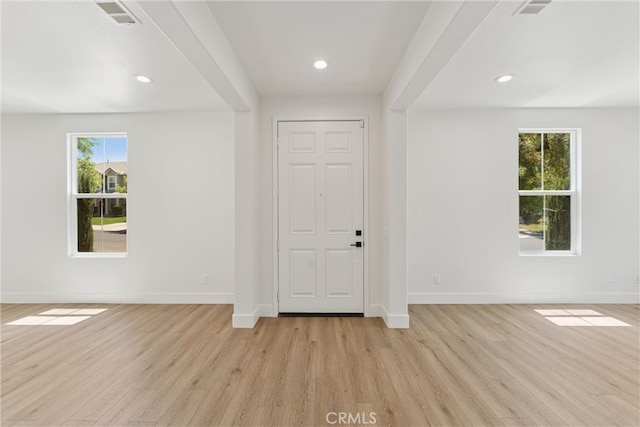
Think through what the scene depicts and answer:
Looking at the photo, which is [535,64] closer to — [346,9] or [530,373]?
[346,9]

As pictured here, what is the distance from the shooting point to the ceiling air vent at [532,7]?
202 centimetres

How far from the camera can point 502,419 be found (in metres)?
1.96

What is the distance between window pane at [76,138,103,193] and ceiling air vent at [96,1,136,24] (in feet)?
9.95

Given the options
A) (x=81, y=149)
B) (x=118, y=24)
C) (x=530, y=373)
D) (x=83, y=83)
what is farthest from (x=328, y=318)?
(x=81, y=149)

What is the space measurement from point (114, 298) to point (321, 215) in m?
3.22

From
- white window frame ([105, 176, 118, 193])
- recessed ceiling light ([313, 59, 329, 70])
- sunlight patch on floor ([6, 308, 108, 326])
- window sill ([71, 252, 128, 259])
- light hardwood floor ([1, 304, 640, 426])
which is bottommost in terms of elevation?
sunlight patch on floor ([6, 308, 108, 326])

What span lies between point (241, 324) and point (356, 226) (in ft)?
5.82

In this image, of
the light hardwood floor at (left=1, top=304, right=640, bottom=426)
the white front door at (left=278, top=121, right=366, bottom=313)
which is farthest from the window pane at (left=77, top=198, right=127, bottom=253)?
the white front door at (left=278, top=121, right=366, bottom=313)

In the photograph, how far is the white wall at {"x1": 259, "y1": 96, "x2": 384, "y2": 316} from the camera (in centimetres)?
387

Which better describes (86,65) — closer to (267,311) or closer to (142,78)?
(142,78)

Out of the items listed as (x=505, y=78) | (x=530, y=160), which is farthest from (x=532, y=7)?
(x=530, y=160)

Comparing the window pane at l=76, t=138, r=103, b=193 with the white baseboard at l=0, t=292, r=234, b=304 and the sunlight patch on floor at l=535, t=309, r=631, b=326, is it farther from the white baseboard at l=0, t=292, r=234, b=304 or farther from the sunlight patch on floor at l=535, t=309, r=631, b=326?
the sunlight patch on floor at l=535, t=309, r=631, b=326

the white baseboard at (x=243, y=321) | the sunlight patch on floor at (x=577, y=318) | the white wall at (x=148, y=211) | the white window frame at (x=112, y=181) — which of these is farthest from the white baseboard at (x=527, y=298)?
the white window frame at (x=112, y=181)

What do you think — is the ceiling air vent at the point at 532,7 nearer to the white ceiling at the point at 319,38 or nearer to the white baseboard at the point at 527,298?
the white ceiling at the point at 319,38
